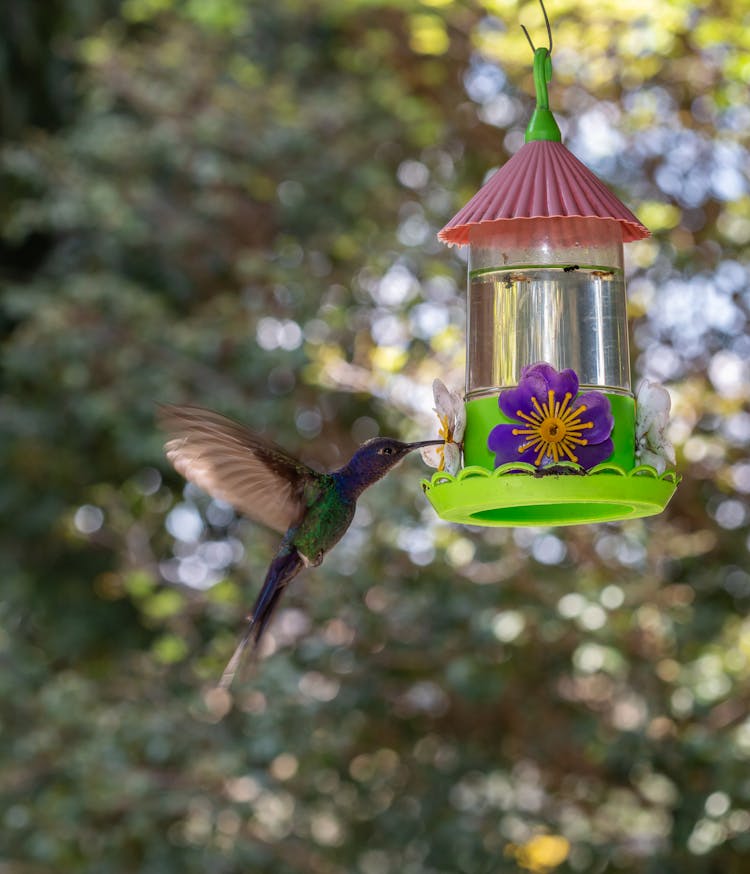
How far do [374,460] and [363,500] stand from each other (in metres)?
2.50

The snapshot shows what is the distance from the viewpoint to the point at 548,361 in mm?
2875

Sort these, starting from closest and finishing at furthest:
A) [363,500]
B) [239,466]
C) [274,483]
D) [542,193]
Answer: [542,193] → [239,466] → [274,483] → [363,500]

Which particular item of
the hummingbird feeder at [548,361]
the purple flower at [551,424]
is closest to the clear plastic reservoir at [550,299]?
the hummingbird feeder at [548,361]

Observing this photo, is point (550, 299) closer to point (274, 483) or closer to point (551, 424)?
point (551, 424)

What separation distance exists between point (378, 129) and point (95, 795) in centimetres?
290

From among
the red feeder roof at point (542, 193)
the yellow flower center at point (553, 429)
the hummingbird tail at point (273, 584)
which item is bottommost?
the hummingbird tail at point (273, 584)

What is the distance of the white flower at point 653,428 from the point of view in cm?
257

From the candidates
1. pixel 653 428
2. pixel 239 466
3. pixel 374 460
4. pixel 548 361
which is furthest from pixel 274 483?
pixel 653 428

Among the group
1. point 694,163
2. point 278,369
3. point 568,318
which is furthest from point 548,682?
point 568,318

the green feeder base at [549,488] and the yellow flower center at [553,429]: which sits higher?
the yellow flower center at [553,429]

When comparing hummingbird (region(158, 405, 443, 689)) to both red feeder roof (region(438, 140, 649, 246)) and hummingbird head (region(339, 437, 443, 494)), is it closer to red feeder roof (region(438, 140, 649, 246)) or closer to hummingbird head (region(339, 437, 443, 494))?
hummingbird head (region(339, 437, 443, 494))

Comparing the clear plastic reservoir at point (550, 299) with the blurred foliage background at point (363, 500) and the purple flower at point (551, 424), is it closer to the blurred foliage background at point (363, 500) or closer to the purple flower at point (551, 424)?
the purple flower at point (551, 424)

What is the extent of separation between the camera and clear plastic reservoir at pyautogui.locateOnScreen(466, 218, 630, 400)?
9.36 feet

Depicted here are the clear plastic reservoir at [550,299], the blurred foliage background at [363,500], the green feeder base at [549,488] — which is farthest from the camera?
the blurred foliage background at [363,500]
